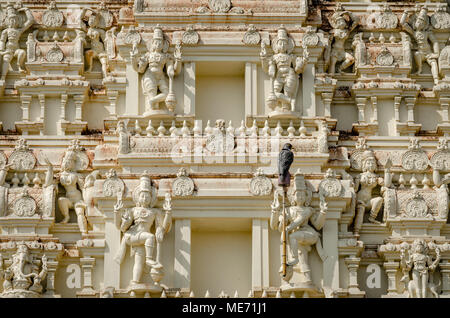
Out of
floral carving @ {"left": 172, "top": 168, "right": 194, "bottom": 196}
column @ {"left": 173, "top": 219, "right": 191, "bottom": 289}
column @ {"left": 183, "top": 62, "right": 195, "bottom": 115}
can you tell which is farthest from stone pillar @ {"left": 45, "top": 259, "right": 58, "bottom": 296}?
column @ {"left": 183, "top": 62, "right": 195, "bottom": 115}

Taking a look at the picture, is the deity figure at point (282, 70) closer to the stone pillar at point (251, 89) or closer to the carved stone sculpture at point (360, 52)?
the stone pillar at point (251, 89)

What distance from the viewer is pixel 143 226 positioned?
1501 inches

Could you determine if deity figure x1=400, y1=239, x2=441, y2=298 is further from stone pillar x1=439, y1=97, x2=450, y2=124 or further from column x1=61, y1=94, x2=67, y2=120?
column x1=61, y1=94, x2=67, y2=120

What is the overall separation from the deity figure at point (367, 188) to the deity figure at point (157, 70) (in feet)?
15.5

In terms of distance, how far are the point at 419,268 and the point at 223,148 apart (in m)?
5.26

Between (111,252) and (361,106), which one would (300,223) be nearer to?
(111,252)

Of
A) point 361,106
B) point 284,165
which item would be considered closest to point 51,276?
point 284,165

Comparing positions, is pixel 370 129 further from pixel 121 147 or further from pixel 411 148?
pixel 121 147

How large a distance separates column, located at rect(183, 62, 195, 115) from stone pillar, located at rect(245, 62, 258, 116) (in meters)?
1.27

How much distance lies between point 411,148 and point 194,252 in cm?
573

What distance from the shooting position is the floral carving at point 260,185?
38.3m

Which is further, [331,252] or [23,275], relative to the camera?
[331,252]
